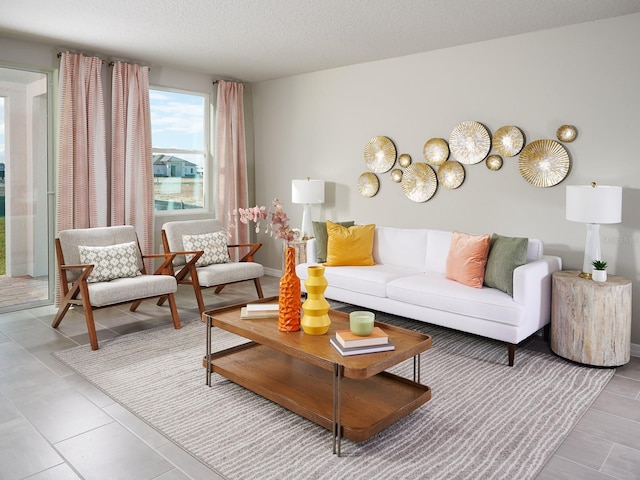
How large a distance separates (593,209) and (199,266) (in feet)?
11.1

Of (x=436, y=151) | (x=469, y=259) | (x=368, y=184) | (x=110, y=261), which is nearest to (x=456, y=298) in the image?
(x=469, y=259)

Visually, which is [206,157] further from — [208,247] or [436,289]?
[436,289]

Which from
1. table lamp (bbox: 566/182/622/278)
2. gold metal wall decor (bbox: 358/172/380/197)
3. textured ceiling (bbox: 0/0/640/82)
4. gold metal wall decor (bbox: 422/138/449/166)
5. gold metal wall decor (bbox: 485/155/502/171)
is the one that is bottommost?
table lamp (bbox: 566/182/622/278)

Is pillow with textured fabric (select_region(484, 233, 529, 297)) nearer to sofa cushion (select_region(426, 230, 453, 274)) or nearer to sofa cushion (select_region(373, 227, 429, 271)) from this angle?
sofa cushion (select_region(426, 230, 453, 274))

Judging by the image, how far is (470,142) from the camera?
14.6 ft

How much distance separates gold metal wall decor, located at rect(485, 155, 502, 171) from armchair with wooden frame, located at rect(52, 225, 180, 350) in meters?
2.92

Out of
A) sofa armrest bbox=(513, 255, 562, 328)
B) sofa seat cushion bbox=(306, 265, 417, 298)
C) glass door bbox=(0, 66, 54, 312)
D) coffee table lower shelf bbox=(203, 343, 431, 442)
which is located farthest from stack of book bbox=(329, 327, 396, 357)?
glass door bbox=(0, 66, 54, 312)

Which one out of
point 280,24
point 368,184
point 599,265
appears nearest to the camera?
point 599,265

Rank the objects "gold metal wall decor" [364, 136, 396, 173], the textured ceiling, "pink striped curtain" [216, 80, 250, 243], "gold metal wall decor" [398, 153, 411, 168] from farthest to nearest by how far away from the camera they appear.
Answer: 1. "pink striped curtain" [216, 80, 250, 243]
2. "gold metal wall decor" [364, 136, 396, 173]
3. "gold metal wall decor" [398, 153, 411, 168]
4. the textured ceiling

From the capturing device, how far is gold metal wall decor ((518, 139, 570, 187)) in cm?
392

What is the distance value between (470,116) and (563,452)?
3.05 meters

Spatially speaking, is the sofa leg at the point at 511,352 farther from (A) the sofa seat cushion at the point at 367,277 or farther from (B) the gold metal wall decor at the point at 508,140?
(B) the gold metal wall decor at the point at 508,140

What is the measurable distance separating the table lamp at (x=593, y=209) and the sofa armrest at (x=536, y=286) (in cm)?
25

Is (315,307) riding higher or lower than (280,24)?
lower
